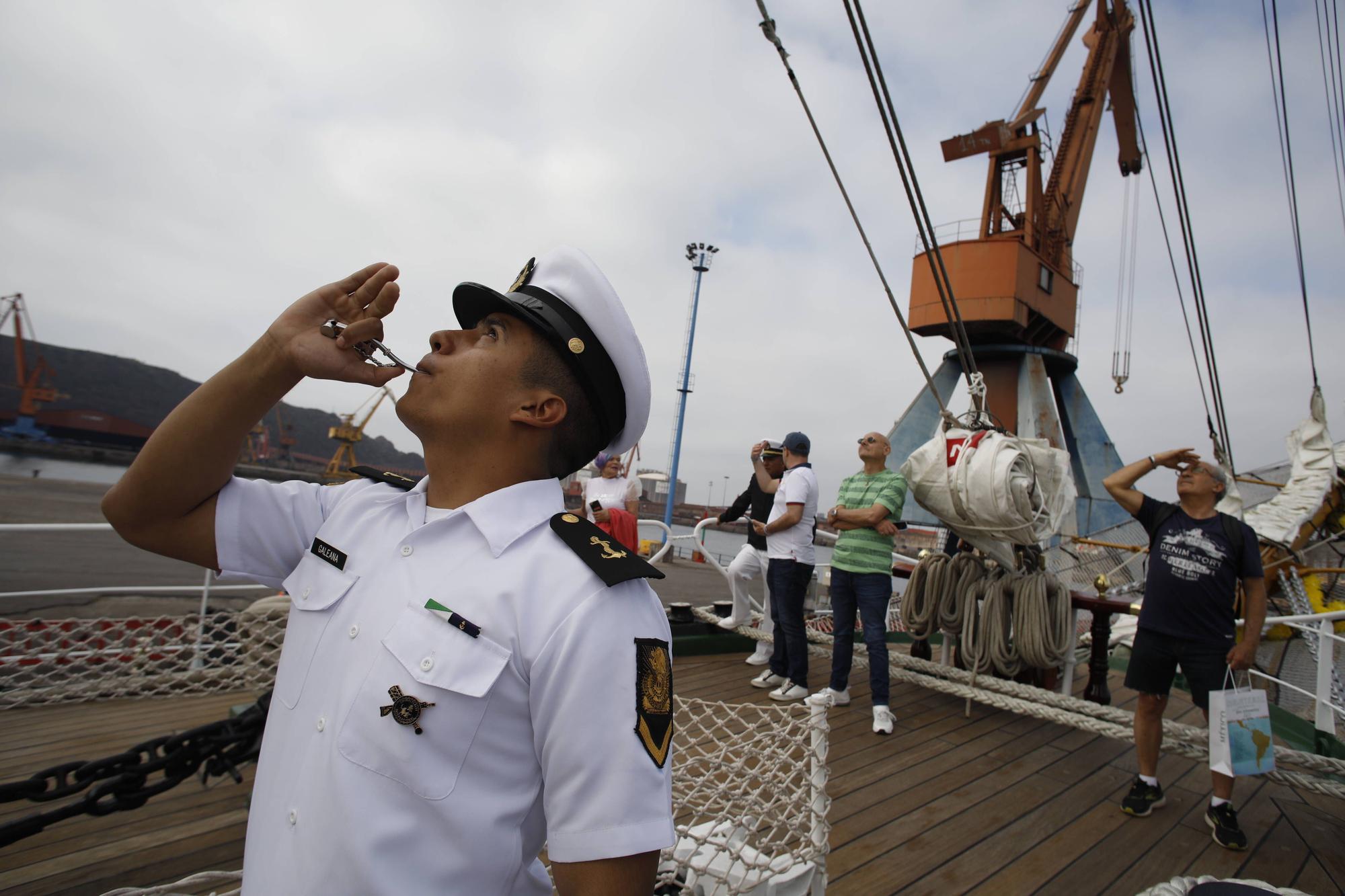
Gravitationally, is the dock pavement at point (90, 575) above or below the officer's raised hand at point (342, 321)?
below

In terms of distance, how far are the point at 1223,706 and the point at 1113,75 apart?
19.8m

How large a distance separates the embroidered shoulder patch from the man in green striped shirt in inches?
120

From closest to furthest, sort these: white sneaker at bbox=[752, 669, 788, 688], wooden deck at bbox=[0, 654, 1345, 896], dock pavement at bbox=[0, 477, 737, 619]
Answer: wooden deck at bbox=[0, 654, 1345, 896]
white sneaker at bbox=[752, 669, 788, 688]
dock pavement at bbox=[0, 477, 737, 619]

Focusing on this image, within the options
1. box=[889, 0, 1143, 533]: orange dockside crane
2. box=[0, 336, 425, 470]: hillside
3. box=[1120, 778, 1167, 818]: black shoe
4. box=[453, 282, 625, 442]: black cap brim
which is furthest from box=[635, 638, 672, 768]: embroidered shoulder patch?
box=[0, 336, 425, 470]: hillside

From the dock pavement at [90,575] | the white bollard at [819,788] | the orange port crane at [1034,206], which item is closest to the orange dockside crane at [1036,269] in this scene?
the orange port crane at [1034,206]

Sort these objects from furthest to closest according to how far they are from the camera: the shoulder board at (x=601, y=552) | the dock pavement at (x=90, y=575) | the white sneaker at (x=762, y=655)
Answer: the dock pavement at (x=90, y=575), the white sneaker at (x=762, y=655), the shoulder board at (x=601, y=552)

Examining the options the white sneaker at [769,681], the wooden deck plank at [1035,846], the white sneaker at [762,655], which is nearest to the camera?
the wooden deck plank at [1035,846]

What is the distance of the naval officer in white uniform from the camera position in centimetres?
76

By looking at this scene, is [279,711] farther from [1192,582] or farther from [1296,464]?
[1296,464]

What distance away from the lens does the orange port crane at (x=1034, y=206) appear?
54.3 feet

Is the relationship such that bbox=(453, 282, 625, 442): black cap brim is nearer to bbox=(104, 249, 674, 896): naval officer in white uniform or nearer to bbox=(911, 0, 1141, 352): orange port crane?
bbox=(104, 249, 674, 896): naval officer in white uniform

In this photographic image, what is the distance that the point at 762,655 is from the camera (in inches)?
193

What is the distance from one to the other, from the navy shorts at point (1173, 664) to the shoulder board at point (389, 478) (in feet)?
9.93

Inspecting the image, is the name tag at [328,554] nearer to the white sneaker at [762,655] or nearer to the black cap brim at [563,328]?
the black cap brim at [563,328]
